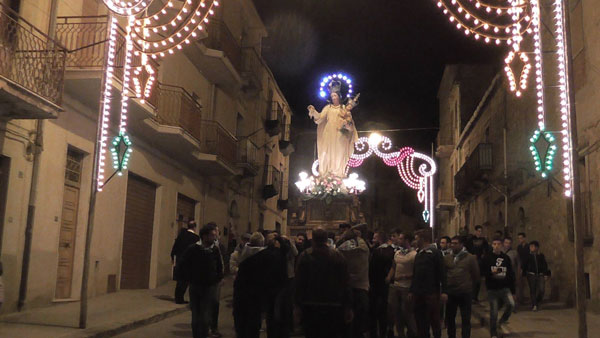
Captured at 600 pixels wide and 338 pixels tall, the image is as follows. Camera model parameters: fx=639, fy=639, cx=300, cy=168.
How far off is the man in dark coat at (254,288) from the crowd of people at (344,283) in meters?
0.01

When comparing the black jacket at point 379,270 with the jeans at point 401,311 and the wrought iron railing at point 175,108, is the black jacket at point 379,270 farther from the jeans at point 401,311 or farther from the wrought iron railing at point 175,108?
the wrought iron railing at point 175,108

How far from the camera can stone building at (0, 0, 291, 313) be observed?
10820 mm

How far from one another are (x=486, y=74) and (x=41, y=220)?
89.1 ft

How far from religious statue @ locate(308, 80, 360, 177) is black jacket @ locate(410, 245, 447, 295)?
11.9 m

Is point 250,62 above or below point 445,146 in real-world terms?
above

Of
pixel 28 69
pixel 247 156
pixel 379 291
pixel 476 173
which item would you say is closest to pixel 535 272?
pixel 379 291

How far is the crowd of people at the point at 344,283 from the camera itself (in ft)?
20.4

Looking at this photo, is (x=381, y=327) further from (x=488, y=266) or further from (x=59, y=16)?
(x=59, y=16)

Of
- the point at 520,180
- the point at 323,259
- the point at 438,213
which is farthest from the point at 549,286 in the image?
the point at 438,213

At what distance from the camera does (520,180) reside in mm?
19438

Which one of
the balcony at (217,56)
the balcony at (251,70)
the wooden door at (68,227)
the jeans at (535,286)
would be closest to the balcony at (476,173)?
the balcony at (251,70)

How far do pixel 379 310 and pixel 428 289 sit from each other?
34.6 inches

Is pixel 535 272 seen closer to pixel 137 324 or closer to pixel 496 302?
pixel 496 302

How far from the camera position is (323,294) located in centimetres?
613
